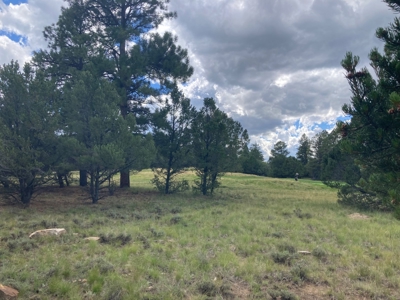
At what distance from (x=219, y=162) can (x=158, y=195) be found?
4172 millimetres

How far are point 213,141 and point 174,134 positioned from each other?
2.41 m

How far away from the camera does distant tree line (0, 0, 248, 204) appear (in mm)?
10656

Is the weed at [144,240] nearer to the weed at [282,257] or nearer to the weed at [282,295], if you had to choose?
the weed at [282,257]

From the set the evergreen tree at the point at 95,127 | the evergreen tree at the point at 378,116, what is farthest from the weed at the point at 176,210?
the evergreen tree at the point at 378,116

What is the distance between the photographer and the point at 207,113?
1698 centimetres

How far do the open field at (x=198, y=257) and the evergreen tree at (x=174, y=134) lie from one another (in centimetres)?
650

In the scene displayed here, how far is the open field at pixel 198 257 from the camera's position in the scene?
4.64 meters

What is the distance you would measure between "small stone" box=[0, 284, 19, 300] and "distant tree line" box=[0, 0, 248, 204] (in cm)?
702

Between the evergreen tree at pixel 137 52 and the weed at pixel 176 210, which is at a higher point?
the evergreen tree at pixel 137 52

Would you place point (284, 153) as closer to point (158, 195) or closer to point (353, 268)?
point (158, 195)

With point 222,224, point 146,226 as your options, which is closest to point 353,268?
point 222,224

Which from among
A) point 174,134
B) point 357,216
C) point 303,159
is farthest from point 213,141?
point 303,159

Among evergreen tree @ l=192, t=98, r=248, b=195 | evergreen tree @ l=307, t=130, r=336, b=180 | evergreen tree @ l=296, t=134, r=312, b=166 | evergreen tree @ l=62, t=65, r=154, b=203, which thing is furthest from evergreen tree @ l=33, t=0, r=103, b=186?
evergreen tree @ l=296, t=134, r=312, b=166

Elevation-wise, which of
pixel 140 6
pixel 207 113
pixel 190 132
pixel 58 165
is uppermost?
pixel 140 6
